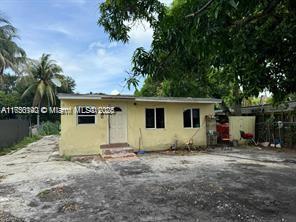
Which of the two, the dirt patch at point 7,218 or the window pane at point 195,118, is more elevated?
the window pane at point 195,118

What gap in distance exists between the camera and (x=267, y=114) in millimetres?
14617

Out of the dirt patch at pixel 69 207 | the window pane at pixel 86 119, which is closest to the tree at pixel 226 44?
the dirt patch at pixel 69 207

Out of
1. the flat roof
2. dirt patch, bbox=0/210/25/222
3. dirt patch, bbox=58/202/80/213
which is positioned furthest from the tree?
the flat roof

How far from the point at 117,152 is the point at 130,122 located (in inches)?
72.1

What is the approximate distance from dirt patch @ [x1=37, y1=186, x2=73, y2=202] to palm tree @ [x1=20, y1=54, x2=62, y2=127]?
2160 cm

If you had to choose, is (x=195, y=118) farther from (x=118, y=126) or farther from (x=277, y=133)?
(x=277, y=133)

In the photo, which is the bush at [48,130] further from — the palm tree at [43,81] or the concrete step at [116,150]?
the concrete step at [116,150]

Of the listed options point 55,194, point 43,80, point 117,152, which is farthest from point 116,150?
point 43,80

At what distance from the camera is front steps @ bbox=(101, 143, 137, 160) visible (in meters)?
10.7

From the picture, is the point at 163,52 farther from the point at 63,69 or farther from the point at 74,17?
the point at 63,69

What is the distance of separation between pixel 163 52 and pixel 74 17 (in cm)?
514

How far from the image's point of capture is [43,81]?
27.4 m

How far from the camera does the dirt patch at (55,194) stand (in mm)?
5584

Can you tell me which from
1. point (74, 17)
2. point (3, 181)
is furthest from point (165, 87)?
point (3, 181)
